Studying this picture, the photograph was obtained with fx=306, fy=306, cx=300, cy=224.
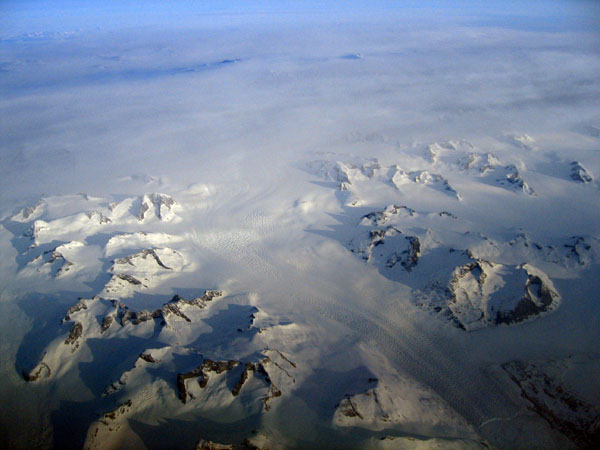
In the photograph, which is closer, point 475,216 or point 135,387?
point 135,387

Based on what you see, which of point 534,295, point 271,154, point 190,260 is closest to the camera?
point 534,295

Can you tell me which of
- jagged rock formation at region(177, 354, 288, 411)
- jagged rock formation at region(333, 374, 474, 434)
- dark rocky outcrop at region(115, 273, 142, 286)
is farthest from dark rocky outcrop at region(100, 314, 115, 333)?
jagged rock formation at region(333, 374, 474, 434)

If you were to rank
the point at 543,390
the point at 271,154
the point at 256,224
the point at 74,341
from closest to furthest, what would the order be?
the point at 543,390
the point at 74,341
the point at 256,224
the point at 271,154

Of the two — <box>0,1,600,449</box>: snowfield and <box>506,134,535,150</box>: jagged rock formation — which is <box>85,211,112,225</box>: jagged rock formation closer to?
<box>0,1,600,449</box>: snowfield

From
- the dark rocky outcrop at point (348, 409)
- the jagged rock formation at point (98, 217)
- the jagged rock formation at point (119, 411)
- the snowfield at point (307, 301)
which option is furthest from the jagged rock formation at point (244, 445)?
the jagged rock formation at point (98, 217)

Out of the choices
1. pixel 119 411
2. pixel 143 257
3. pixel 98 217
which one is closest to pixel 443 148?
pixel 143 257

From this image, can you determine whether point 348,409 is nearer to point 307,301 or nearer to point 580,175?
point 307,301

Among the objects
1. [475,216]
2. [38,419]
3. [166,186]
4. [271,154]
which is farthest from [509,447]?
[271,154]

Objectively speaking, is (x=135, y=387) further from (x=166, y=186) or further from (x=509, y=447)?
(x=166, y=186)
